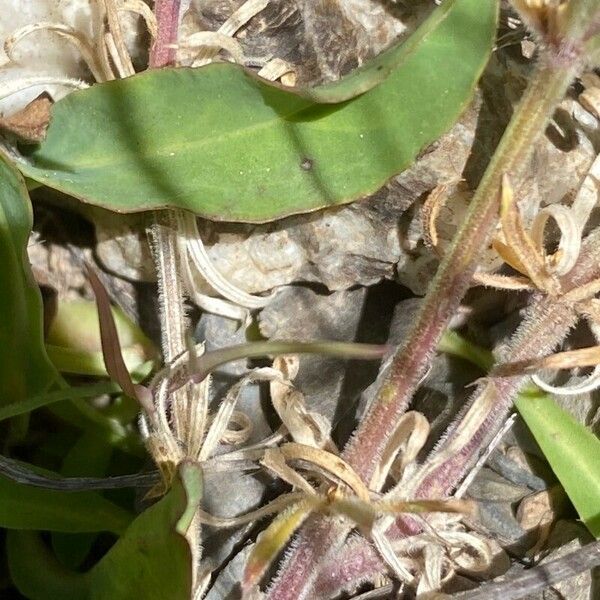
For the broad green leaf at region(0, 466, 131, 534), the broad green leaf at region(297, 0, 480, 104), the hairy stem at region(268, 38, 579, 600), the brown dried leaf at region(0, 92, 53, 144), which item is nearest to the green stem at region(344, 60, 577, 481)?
the hairy stem at region(268, 38, 579, 600)

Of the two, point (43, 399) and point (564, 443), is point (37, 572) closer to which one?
point (43, 399)

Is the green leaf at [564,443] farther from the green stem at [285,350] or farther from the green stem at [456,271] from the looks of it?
the green stem at [285,350]

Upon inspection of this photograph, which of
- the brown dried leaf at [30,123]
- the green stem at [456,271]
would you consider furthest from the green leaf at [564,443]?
the brown dried leaf at [30,123]

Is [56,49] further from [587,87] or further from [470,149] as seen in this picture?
[587,87]

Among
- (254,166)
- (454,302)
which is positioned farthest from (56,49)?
(454,302)

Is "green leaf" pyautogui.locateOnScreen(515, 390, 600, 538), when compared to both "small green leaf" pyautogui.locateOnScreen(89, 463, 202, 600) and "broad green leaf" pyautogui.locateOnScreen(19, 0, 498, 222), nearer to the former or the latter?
"broad green leaf" pyautogui.locateOnScreen(19, 0, 498, 222)
